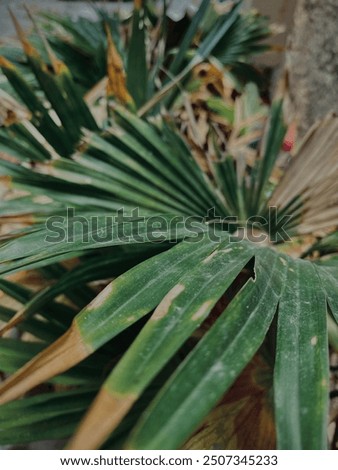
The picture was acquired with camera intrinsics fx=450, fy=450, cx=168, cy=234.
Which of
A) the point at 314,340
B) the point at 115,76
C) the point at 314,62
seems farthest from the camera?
the point at 314,62

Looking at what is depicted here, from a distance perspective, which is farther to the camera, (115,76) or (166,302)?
(115,76)

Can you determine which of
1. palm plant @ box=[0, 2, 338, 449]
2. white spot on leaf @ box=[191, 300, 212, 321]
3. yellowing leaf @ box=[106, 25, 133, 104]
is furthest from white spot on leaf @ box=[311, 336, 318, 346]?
yellowing leaf @ box=[106, 25, 133, 104]

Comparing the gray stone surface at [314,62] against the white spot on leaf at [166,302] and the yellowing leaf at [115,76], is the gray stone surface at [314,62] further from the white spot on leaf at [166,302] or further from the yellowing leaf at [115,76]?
the white spot on leaf at [166,302]

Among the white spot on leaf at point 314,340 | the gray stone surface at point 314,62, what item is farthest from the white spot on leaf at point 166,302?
the gray stone surface at point 314,62

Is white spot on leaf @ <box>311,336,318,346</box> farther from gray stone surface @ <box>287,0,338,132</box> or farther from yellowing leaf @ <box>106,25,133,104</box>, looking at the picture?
gray stone surface @ <box>287,0,338,132</box>

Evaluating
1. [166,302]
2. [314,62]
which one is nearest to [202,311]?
[166,302]

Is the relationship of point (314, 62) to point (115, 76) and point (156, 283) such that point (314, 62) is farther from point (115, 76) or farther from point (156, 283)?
point (156, 283)

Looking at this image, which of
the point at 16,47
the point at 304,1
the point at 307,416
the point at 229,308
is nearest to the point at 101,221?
the point at 229,308
